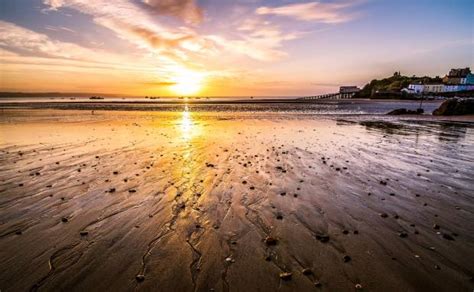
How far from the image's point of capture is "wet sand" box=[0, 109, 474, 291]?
157 inches

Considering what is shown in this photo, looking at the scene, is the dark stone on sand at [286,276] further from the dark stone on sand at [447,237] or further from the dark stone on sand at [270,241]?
the dark stone on sand at [447,237]

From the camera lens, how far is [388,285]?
150 inches

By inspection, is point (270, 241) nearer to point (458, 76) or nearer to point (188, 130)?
point (188, 130)

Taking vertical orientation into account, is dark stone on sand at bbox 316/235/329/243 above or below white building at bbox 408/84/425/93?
below

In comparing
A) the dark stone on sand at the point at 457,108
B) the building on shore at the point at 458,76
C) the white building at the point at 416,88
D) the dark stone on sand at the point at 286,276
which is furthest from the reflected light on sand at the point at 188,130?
the building on shore at the point at 458,76

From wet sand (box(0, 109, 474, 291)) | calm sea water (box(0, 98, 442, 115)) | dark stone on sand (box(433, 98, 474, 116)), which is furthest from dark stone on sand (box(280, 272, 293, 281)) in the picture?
dark stone on sand (box(433, 98, 474, 116))

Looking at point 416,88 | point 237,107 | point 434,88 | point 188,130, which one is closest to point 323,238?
point 188,130

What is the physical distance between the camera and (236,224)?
18.8ft

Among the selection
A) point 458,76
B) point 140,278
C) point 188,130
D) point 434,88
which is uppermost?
point 458,76

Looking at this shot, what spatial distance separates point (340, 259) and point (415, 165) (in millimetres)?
8198

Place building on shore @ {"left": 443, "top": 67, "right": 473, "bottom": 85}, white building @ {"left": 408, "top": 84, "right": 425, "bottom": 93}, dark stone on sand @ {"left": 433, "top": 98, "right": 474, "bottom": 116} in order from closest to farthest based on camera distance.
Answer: dark stone on sand @ {"left": 433, "top": 98, "right": 474, "bottom": 116}
white building @ {"left": 408, "top": 84, "right": 425, "bottom": 93}
building on shore @ {"left": 443, "top": 67, "right": 473, "bottom": 85}

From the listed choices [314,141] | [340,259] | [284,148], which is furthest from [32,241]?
[314,141]

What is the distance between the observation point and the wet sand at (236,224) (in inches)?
157

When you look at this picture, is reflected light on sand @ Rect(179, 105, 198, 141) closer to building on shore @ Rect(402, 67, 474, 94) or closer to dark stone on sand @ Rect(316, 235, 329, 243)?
dark stone on sand @ Rect(316, 235, 329, 243)
